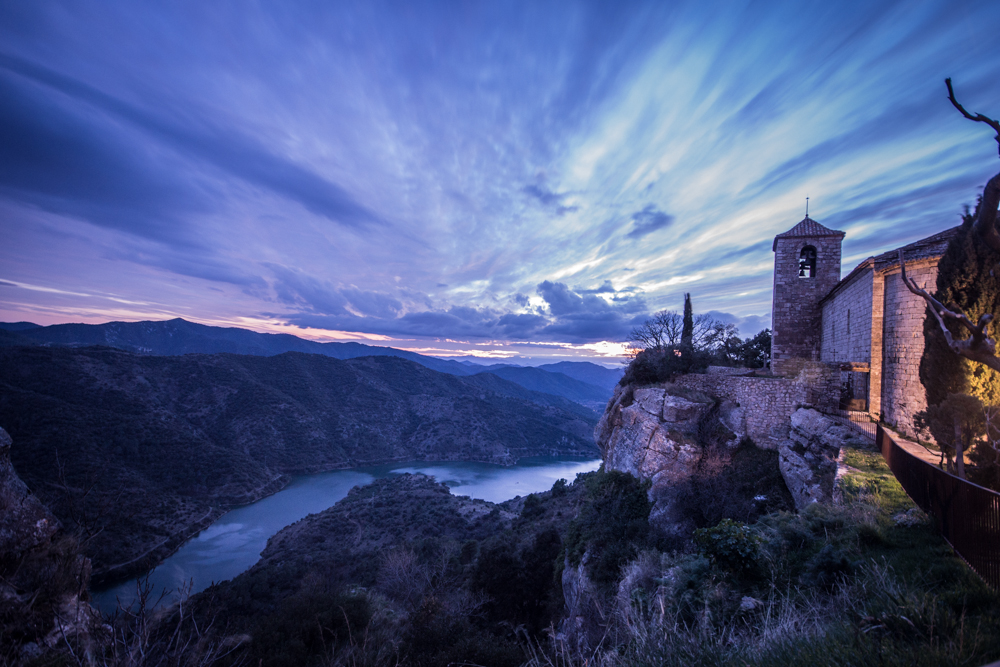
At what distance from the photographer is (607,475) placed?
563 inches

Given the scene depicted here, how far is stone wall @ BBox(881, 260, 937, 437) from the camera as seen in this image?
30.3ft

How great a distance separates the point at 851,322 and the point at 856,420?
433 cm

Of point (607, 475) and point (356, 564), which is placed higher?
point (607, 475)

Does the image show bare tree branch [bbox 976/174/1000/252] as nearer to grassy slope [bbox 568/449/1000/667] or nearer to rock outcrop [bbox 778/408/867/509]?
grassy slope [bbox 568/449/1000/667]

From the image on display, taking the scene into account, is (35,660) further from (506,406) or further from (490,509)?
(506,406)

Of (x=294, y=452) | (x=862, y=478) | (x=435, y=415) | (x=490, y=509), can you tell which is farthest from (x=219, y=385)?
(x=862, y=478)

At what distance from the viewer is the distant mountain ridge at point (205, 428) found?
82.4ft

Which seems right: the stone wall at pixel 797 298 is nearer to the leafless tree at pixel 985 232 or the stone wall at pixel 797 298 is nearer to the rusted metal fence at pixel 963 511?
the rusted metal fence at pixel 963 511

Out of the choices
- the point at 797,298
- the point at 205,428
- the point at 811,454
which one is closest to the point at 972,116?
the point at 811,454

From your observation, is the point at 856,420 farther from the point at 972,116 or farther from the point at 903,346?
the point at 972,116

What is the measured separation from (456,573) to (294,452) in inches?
2022

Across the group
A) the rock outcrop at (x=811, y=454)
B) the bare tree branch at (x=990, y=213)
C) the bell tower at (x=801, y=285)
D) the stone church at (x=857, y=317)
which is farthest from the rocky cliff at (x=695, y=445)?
the bare tree branch at (x=990, y=213)

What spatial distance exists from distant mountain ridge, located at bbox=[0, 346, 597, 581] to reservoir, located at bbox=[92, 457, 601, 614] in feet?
5.64

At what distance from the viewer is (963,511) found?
3951 mm
